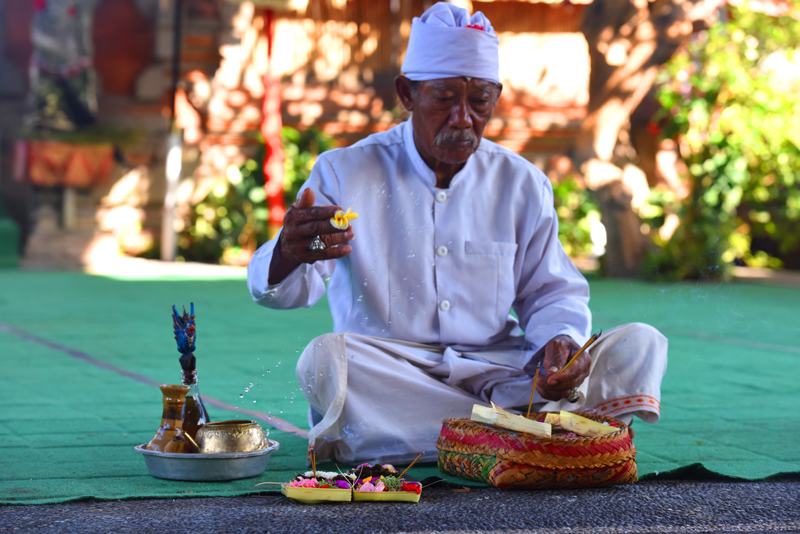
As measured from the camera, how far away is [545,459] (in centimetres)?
249

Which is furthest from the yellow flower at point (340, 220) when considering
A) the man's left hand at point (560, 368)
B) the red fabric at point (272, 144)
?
the red fabric at point (272, 144)

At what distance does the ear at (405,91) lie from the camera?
305 cm

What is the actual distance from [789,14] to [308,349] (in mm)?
8333

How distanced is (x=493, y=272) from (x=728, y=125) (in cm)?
761

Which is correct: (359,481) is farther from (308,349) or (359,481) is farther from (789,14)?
(789,14)

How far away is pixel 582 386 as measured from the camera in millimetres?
2818

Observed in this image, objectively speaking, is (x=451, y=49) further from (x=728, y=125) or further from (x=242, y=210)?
(x=242, y=210)

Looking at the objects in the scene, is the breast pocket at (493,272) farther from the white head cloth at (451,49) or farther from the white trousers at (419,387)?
the white head cloth at (451,49)

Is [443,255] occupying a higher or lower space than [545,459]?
higher

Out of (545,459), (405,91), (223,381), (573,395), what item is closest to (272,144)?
(223,381)

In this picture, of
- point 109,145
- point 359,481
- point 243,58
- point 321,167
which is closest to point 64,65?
point 109,145

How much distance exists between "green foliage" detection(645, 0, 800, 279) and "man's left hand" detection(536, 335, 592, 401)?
712cm

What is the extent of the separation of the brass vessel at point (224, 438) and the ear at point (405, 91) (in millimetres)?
1033

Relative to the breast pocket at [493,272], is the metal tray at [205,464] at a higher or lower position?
lower
